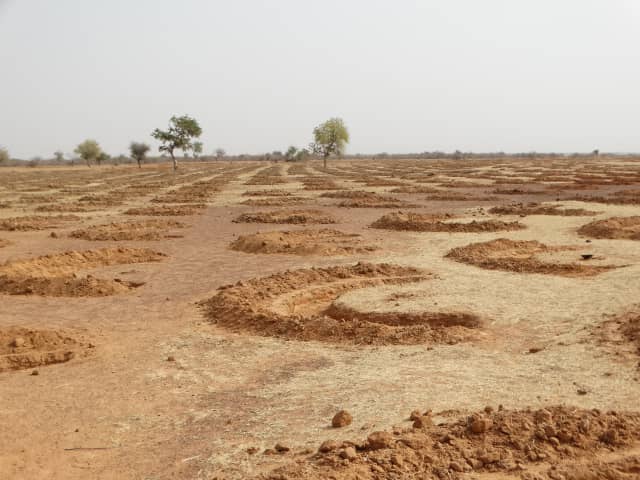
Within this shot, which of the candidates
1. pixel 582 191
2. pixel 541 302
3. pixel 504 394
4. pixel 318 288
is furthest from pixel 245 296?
pixel 582 191

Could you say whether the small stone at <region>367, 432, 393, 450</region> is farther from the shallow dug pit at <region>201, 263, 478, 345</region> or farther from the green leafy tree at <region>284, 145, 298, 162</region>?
the green leafy tree at <region>284, 145, 298, 162</region>

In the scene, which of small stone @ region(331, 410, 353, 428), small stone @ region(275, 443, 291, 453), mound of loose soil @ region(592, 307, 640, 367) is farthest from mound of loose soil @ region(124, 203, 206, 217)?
small stone @ region(275, 443, 291, 453)

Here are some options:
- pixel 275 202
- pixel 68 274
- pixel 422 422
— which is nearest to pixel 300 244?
pixel 68 274

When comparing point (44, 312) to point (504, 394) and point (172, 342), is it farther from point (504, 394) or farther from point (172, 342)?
point (504, 394)

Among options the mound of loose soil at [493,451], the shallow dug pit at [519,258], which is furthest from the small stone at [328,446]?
the shallow dug pit at [519,258]

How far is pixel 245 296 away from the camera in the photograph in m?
10.2

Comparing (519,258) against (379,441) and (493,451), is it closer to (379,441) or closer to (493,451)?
(493,451)

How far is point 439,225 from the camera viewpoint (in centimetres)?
1880

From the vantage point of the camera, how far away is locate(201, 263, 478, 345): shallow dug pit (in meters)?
8.02

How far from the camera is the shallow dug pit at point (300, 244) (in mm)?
14875

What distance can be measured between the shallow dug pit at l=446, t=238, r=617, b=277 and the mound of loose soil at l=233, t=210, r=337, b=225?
24.0 feet

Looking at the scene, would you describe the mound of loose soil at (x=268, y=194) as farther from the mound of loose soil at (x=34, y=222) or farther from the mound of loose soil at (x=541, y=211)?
the mound of loose soil at (x=541, y=211)

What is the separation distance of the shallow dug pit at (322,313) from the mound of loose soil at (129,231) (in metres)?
7.64

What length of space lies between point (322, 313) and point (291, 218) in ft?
38.6
